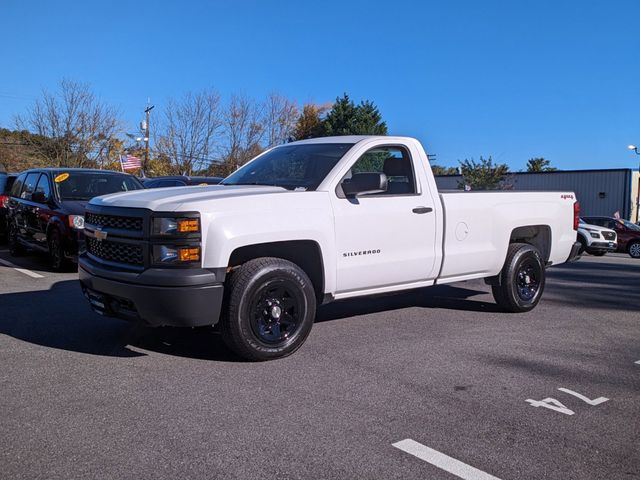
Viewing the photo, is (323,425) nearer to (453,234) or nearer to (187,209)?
(187,209)

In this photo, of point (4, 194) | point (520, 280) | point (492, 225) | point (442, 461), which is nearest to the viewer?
point (442, 461)

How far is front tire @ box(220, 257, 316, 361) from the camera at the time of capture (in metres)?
4.77

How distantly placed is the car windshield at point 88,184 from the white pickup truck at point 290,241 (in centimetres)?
520

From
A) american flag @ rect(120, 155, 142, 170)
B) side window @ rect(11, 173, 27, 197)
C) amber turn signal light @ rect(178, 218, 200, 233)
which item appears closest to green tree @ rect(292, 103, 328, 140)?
american flag @ rect(120, 155, 142, 170)

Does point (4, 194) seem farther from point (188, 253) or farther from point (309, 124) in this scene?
point (309, 124)

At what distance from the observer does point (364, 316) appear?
6906mm

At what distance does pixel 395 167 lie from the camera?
6.36m

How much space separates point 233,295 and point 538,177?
143 ft

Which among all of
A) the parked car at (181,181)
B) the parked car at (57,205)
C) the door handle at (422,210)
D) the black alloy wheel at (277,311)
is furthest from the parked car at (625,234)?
the black alloy wheel at (277,311)

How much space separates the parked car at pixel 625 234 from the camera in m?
22.5

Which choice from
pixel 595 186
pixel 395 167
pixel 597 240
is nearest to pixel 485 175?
pixel 595 186

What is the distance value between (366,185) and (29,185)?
8.33 m

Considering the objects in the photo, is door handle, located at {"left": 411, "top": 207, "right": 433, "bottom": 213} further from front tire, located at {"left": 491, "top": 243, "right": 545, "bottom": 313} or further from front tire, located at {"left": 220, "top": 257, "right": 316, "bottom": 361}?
front tire, located at {"left": 491, "top": 243, "right": 545, "bottom": 313}

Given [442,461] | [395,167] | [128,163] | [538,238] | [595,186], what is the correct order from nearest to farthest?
1. [442,461]
2. [395,167]
3. [538,238]
4. [128,163]
5. [595,186]
